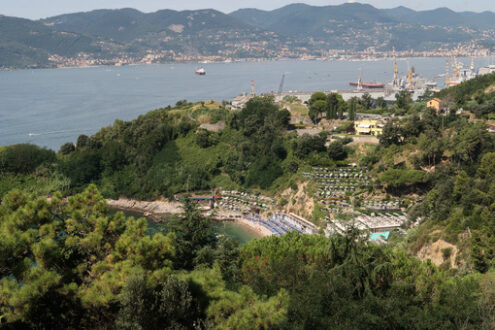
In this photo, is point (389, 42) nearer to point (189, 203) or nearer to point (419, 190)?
point (419, 190)

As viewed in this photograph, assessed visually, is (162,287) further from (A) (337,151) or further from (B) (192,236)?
(A) (337,151)

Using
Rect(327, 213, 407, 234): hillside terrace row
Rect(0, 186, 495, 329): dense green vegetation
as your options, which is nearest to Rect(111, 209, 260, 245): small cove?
Rect(327, 213, 407, 234): hillside terrace row

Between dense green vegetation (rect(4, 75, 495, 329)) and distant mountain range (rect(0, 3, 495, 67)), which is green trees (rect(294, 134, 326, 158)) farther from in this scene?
distant mountain range (rect(0, 3, 495, 67))

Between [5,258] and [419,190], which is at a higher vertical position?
[5,258]

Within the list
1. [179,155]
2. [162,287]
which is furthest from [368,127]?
[162,287]

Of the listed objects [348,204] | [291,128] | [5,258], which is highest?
[5,258]

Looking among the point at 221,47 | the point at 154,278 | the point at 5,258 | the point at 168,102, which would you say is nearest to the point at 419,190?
the point at 154,278

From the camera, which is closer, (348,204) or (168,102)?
(348,204)
